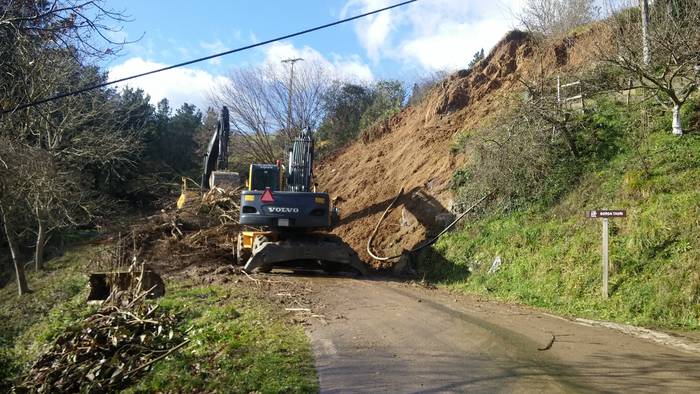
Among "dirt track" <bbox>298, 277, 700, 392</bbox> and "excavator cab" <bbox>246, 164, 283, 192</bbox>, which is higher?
"excavator cab" <bbox>246, 164, 283, 192</bbox>

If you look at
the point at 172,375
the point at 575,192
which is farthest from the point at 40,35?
the point at 575,192

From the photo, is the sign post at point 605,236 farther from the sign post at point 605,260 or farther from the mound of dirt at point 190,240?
the mound of dirt at point 190,240

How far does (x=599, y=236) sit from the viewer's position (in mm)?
12883

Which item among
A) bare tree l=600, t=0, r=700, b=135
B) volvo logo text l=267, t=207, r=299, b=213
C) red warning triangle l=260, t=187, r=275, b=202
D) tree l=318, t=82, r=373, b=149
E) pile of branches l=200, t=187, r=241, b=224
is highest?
tree l=318, t=82, r=373, b=149

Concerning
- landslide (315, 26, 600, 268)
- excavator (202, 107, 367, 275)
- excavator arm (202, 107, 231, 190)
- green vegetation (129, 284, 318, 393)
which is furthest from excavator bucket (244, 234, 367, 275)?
excavator arm (202, 107, 231, 190)

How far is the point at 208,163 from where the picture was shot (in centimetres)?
2575

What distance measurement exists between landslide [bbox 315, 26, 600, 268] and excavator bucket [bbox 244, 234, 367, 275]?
2.76 metres

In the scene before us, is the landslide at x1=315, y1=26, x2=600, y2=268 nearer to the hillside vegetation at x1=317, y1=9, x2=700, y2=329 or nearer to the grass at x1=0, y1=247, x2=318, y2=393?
the hillside vegetation at x1=317, y1=9, x2=700, y2=329

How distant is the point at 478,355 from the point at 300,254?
30.6 feet

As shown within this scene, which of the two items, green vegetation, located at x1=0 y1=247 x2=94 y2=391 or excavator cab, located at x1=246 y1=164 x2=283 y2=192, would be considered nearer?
green vegetation, located at x1=0 y1=247 x2=94 y2=391

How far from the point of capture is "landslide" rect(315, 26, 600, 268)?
20672mm

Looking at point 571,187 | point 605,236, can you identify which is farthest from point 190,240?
point 605,236

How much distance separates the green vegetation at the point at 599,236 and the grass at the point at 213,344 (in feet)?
18.8

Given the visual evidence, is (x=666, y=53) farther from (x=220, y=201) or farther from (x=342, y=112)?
(x=342, y=112)
